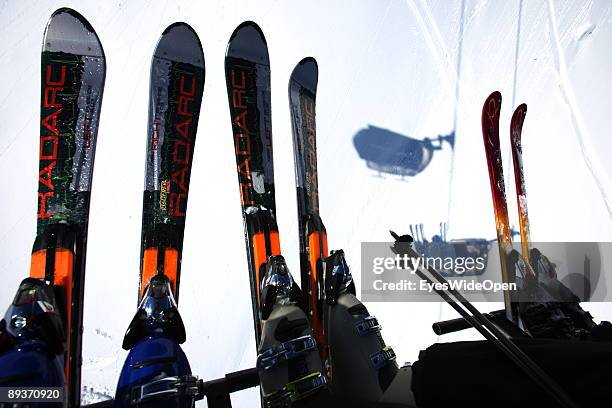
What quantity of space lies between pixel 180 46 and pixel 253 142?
44cm

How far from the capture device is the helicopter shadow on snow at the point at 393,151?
2.64 meters

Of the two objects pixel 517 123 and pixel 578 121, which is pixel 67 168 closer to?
pixel 517 123

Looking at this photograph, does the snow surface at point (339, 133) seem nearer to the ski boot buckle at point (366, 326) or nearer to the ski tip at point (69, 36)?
the ski tip at point (69, 36)

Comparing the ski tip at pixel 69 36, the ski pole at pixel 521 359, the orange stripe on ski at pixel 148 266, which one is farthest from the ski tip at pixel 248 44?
the ski pole at pixel 521 359

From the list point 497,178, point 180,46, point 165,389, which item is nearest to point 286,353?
point 165,389

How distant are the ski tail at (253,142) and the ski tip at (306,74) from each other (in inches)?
7.8

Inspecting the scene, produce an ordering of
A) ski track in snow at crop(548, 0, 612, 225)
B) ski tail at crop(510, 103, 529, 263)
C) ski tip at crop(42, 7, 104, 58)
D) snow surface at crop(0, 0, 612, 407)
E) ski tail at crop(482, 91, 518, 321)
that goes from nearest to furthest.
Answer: ski tip at crop(42, 7, 104, 58) < snow surface at crop(0, 0, 612, 407) < ski tail at crop(482, 91, 518, 321) < ski tail at crop(510, 103, 529, 263) < ski track in snow at crop(548, 0, 612, 225)

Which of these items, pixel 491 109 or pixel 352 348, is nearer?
pixel 352 348

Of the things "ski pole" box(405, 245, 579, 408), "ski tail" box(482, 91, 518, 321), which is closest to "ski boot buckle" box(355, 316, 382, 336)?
"ski pole" box(405, 245, 579, 408)

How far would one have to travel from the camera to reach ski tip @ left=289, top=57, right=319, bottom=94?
6.13 feet

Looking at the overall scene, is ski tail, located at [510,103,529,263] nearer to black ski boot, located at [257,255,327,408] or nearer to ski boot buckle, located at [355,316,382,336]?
ski boot buckle, located at [355,316,382,336]

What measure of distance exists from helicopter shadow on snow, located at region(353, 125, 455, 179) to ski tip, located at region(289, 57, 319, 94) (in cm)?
76

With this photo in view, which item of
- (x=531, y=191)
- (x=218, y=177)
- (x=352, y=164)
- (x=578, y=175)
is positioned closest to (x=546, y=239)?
(x=531, y=191)

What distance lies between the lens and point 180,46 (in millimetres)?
1517
